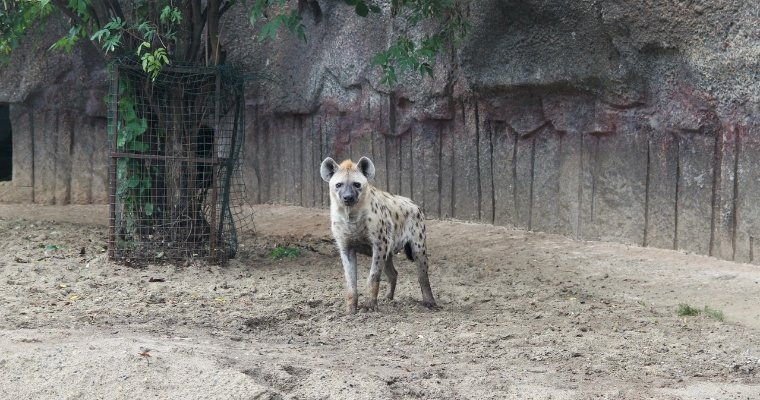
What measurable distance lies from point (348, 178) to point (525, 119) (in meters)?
3.21

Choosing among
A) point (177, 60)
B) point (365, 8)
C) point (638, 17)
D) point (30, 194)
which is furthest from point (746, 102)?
point (30, 194)

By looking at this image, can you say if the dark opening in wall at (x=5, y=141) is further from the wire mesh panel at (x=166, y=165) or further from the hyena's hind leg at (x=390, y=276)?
the hyena's hind leg at (x=390, y=276)

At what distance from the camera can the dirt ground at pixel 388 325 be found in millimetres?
5258

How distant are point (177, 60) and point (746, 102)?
4.51 meters

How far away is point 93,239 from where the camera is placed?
9961mm

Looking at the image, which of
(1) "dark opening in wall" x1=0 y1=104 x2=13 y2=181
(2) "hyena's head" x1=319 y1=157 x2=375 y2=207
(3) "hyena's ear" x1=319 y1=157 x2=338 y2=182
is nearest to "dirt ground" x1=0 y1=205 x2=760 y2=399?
(2) "hyena's head" x1=319 y1=157 x2=375 y2=207

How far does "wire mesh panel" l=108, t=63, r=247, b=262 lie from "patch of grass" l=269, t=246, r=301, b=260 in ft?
1.68

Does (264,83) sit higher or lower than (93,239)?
higher

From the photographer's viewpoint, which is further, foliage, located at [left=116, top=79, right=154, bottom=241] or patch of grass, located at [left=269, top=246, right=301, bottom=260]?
patch of grass, located at [left=269, top=246, right=301, bottom=260]

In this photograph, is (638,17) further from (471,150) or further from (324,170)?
(324,170)

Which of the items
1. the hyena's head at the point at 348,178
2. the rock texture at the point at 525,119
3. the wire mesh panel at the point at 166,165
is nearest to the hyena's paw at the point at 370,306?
the hyena's head at the point at 348,178

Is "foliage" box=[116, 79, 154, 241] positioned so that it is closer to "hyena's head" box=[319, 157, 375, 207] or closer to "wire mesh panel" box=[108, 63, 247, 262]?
"wire mesh panel" box=[108, 63, 247, 262]

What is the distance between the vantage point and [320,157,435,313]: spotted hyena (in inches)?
281

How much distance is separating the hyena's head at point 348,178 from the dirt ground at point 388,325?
30.6 inches
